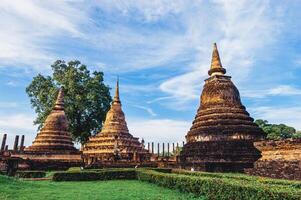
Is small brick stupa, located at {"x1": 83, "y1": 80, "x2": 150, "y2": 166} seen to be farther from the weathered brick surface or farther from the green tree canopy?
the green tree canopy

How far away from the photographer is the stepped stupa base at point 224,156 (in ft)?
71.5

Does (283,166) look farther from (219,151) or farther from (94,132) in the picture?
Answer: (94,132)

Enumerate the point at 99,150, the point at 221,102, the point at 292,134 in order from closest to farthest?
the point at 221,102 → the point at 99,150 → the point at 292,134

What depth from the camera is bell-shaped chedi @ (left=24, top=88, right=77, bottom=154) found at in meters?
34.3

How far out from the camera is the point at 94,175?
2056 cm

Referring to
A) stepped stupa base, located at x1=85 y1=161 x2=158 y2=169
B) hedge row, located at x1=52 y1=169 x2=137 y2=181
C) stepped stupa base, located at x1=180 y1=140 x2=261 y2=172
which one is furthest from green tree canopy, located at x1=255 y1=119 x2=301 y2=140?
hedge row, located at x1=52 y1=169 x2=137 y2=181

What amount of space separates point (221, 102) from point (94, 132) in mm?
25517

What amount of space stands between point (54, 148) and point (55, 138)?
1152 mm

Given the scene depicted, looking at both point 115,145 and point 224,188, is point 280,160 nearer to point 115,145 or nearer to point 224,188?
point 224,188

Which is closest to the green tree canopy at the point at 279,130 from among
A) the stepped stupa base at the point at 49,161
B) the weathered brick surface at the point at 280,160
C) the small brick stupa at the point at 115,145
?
the small brick stupa at the point at 115,145

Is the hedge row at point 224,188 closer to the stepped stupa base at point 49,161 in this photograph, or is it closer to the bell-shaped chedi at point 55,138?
the stepped stupa base at point 49,161

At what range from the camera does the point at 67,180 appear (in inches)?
781

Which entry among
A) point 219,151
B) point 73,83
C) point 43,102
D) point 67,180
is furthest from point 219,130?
point 43,102

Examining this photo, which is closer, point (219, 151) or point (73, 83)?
point (219, 151)
